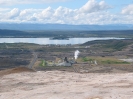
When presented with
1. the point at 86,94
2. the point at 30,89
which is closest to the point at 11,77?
the point at 30,89

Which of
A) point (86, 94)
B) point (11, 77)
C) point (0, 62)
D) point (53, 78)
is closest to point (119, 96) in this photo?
point (86, 94)

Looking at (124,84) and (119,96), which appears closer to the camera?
(119,96)

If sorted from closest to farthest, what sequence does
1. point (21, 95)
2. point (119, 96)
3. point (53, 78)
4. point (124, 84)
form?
1. point (119, 96)
2. point (21, 95)
3. point (124, 84)
4. point (53, 78)

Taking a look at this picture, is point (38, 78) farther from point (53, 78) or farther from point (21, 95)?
point (21, 95)

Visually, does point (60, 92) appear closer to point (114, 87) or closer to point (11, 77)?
point (114, 87)

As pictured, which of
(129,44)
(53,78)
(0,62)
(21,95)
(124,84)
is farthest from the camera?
(129,44)

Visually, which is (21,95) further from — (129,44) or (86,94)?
(129,44)

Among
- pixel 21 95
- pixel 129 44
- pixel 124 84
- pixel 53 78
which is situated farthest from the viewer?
pixel 129 44

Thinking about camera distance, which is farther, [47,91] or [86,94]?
[47,91]

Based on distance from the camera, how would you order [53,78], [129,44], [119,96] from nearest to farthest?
[119,96], [53,78], [129,44]
